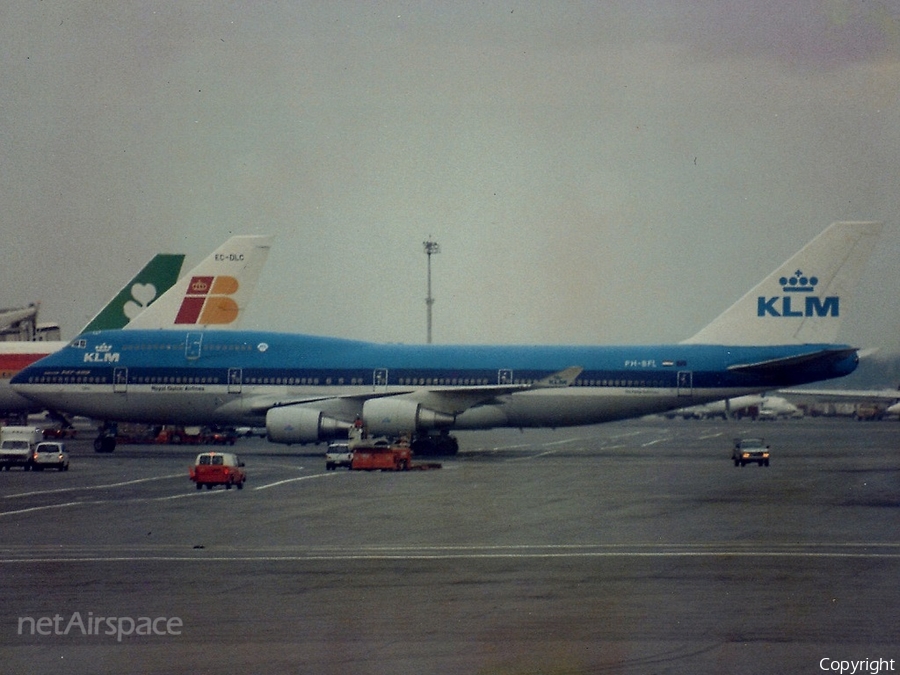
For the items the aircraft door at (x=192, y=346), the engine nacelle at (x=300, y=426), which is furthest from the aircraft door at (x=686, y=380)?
the aircraft door at (x=192, y=346)

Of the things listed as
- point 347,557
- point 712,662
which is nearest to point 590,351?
point 347,557

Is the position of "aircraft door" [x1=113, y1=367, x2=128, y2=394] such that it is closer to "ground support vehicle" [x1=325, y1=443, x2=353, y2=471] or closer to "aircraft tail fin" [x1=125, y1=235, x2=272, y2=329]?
"ground support vehicle" [x1=325, y1=443, x2=353, y2=471]

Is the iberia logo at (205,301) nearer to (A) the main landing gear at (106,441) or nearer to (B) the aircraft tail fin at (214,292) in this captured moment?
(B) the aircraft tail fin at (214,292)

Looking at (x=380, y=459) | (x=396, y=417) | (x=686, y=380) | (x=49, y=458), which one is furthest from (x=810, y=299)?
(x=49, y=458)

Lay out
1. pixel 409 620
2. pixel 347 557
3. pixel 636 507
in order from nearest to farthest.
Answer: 1. pixel 409 620
2. pixel 347 557
3. pixel 636 507

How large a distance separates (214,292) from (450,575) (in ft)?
215

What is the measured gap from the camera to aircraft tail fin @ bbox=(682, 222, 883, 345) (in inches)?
2606

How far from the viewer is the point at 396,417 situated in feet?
206

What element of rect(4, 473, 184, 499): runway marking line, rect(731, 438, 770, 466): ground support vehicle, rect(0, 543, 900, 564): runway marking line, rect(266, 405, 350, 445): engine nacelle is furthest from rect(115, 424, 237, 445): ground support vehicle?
rect(0, 543, 900, 564): runway marking line

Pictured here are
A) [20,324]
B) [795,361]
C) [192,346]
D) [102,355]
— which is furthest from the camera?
[20,324]

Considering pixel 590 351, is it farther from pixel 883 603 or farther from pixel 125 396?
pixel 883 603

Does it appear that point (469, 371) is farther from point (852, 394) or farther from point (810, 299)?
point (852, 394)

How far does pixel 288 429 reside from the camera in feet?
204

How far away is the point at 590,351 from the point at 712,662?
50428 mm
